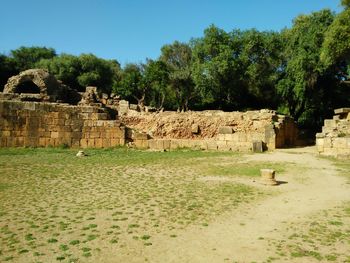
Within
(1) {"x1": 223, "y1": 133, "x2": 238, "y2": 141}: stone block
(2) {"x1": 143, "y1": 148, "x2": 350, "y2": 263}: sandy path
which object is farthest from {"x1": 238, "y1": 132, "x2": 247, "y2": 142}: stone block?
(2) {"x1": 143, "y1": 148, "x2": 350, "y2": 263}: sandy path

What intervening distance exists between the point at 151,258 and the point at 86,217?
2267mm

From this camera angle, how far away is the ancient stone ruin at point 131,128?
1784cm

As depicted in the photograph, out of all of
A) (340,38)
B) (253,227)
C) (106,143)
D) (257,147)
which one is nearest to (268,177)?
(253,227)

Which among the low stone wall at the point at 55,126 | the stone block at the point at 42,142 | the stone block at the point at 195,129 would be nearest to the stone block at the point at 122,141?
the low stone wall at the point at 55,126

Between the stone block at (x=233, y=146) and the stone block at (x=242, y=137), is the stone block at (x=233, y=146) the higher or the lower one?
the lower one

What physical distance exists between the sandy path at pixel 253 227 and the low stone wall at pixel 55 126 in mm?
11388

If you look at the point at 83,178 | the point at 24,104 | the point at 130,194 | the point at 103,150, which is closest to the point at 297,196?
the point at 130,194

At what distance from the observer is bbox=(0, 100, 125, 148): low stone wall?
1755 cm

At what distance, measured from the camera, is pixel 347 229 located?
6328 mm

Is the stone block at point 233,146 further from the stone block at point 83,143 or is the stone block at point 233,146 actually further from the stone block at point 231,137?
the stone block at point 83,143

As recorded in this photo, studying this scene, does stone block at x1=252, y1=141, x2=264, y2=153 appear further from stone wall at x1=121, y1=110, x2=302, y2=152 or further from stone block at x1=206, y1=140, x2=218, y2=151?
stone block at x1=206, y1=140, x2=218, y2=151

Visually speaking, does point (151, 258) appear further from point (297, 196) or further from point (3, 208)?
point (297, 196)

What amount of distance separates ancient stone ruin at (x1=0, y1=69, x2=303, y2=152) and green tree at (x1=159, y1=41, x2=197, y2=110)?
20418mm

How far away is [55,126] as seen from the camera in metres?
18.4
